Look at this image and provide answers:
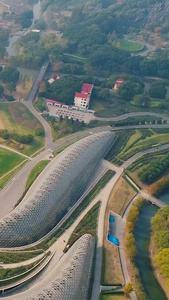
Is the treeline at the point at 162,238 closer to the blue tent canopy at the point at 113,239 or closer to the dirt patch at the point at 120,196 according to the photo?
the blue tent canopy at the point at 113,239

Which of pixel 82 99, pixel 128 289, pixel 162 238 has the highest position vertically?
pixel 82 99

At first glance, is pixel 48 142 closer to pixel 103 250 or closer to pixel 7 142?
pixel 7 142

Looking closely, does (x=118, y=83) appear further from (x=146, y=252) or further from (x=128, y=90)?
(x=146, y=252)

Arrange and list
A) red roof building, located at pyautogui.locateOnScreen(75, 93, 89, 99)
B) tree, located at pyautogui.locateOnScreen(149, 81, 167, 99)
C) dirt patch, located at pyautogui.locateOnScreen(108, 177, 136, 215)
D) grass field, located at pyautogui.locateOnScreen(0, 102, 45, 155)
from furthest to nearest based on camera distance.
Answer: tree, located at pyautogui.locateOnScreen(149, 81, 167, 99), red roof building, located at pyautogui.locateOnScreen(75, 93, 89, 99), grass field, located at pyautogui.locateOnScreen(0, 102, 45, 155), dirt patch, located at pyautogui.locateOnScreen(108, 177, 136, 215)

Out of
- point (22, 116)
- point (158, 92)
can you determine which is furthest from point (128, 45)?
point (22, 116)

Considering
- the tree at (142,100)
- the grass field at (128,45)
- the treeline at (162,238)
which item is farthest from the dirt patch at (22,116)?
the grass field at (128,45)

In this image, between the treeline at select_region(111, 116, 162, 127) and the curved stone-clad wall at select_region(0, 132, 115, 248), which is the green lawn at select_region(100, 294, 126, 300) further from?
the treeline at select_region(111, 116, 162, 127)

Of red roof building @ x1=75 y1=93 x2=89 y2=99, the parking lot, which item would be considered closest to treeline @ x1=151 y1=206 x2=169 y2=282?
the parking lot
